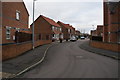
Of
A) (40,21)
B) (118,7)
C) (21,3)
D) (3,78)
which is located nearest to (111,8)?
(118,7)

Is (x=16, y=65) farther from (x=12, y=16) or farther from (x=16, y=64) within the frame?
(x=12, y=16)

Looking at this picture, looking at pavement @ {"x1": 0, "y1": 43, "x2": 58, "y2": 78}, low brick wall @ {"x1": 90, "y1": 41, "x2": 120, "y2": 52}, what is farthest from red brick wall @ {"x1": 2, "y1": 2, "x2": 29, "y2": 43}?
low brick wall @ {"x1": 90, "y1": 41, "x2": 120, "y2": 52}

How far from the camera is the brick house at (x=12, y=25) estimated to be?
44.9 ft

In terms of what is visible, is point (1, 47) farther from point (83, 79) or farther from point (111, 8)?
point (111, 8)

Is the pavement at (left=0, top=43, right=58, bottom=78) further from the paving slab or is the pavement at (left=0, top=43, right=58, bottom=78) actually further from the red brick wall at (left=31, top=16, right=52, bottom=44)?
the red brick wall at (left=31, top=16, right=52, bottom=44)

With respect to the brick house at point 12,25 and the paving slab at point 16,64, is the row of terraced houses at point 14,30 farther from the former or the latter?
the paving slab at point 16,64

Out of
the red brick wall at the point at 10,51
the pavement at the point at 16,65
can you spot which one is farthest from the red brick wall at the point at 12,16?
the pavement at the point at 16,65

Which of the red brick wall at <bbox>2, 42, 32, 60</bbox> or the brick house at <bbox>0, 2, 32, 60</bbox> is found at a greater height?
the brick house at <bbox>0, 2, 32, 60</bbox>

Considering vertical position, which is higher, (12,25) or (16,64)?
(12,25)

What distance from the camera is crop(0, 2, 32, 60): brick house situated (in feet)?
44.9

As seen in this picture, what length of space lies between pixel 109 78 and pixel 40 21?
43.3 metres

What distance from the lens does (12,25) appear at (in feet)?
70.7

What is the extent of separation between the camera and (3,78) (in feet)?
23.8

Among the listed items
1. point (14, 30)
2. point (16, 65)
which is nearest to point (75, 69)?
point (16, 65)
